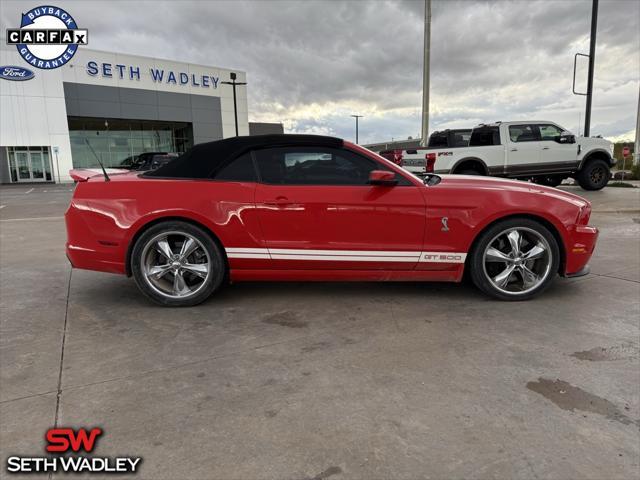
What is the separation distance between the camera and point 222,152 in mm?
3793

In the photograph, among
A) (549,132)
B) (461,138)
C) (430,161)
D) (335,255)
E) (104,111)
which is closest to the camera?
(335,255)

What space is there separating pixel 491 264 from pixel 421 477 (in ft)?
8.16

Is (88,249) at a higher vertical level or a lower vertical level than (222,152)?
lower

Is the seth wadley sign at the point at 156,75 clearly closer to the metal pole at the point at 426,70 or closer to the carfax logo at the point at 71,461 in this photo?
the metal pole at the point at 426,70

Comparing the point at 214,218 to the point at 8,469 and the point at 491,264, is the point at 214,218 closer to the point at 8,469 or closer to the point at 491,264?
the point at 8,469

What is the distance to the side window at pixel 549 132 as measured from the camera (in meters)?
11.7

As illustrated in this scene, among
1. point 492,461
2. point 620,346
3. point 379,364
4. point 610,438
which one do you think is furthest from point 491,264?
point 492,461

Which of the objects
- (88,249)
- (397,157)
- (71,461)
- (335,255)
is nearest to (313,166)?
(335,255)

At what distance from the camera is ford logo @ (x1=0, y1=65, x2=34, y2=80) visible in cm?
3005

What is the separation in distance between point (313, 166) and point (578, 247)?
93.5 inches

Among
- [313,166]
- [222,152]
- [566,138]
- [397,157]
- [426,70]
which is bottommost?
[313,166]

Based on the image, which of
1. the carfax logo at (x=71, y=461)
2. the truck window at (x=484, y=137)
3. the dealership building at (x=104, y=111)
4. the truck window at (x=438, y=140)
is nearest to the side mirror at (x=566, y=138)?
the truck window at (x=484, y=137)

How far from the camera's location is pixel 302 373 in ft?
8.48

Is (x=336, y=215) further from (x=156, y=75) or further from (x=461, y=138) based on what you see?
(x=156, y=75)
